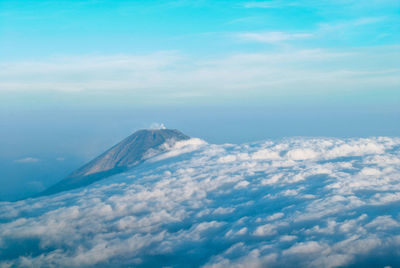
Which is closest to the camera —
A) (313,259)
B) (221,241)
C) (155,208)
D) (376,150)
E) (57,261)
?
(313,259)

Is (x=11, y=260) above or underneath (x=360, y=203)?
underneath

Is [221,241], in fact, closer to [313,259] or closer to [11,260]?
[313,259]

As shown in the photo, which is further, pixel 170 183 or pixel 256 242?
pixel 170 183

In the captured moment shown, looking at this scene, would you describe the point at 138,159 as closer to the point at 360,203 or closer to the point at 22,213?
the point at 22,213

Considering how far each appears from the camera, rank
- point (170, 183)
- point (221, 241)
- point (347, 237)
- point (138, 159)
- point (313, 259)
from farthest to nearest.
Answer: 1. point (138, 159)
2. point (170, 183)
3. point (221, 241)
4. point (347, 237)
5. point (313, 259)

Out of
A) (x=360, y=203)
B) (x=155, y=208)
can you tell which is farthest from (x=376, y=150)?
(x=155, y=208)

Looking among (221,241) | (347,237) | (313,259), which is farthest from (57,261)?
(347,237)
